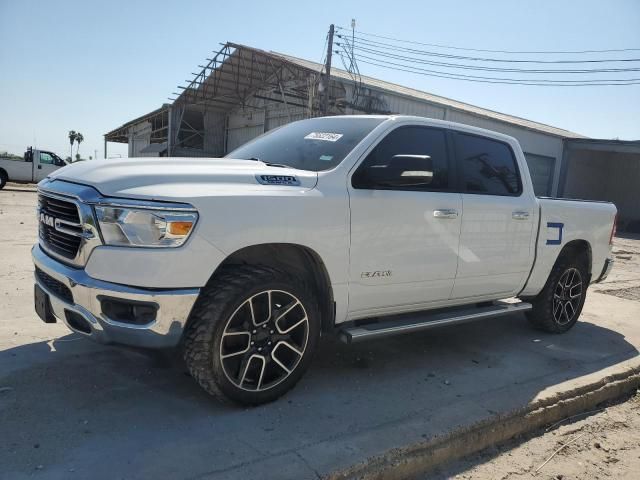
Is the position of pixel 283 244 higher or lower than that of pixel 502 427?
higher

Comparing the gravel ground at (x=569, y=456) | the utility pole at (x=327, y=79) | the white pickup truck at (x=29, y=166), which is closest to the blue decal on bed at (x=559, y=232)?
the gravel ground at (x=569, y=456)

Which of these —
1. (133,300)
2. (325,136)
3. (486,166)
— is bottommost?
(133,300)

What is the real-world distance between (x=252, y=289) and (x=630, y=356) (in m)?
4.01

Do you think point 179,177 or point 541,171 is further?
point 541,171

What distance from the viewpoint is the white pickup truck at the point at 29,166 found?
23.7 meters

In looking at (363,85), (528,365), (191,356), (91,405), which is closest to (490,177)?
(528,365)

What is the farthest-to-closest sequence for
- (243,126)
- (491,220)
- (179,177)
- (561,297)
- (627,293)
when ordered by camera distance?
(243,126)
(627,293)
(561,297)
(491,220)
(179,177)

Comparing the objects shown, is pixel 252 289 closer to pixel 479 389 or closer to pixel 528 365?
pixel 479 389

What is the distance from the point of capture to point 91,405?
313 cm

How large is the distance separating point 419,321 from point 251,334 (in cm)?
146

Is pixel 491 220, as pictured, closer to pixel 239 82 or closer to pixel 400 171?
pixel 400 171

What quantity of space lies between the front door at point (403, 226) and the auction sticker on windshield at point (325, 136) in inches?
13.4

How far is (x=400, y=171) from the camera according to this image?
11.3ft

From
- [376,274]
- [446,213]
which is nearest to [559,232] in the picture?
[446,213]
